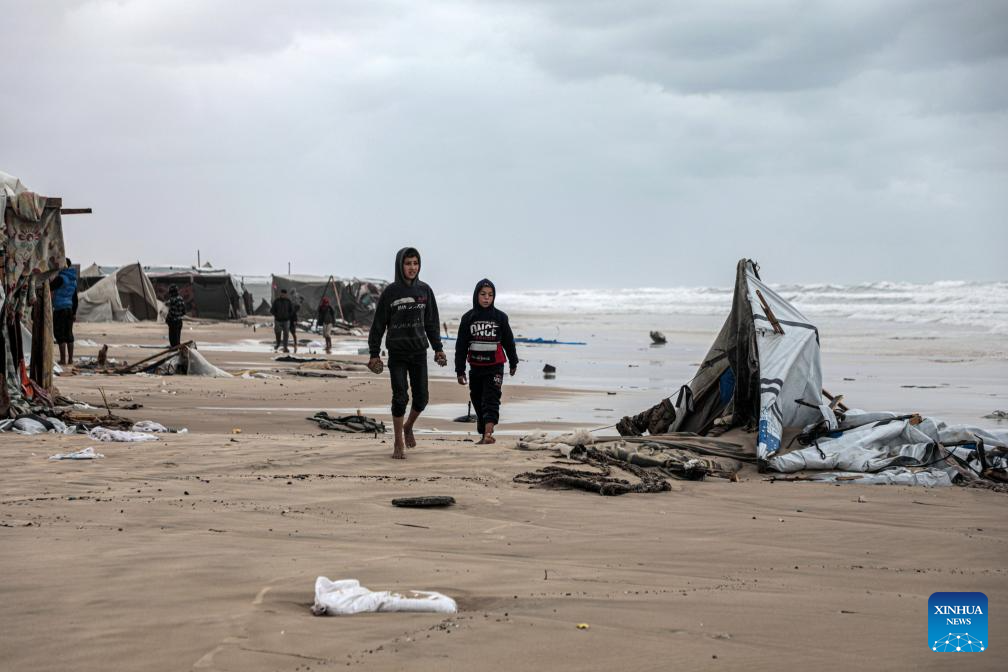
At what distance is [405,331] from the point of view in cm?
904

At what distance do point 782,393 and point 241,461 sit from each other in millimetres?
4792

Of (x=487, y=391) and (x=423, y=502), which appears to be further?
Answer: (x=487, y=391)

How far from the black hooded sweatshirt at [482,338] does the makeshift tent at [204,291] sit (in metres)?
37.6

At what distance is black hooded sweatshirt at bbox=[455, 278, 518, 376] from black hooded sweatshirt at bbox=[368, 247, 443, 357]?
29.2 inches

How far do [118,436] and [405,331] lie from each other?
117 inches

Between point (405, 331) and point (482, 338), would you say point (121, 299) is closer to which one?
point (482, 338)

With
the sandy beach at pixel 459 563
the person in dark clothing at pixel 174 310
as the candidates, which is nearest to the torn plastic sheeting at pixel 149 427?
the sandy beach at pixel 459 563

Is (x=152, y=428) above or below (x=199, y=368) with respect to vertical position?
below

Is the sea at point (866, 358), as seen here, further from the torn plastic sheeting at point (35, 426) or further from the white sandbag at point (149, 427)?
the torn plastic sheeting at point (35, 426)

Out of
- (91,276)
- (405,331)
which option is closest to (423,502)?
(405,331)

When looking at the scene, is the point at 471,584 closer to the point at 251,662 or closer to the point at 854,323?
the point at 251,662

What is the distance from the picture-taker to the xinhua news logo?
3.90 metres

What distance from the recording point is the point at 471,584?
4.59m

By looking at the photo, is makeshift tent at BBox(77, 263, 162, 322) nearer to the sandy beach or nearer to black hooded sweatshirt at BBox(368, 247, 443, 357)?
the sandy beach
